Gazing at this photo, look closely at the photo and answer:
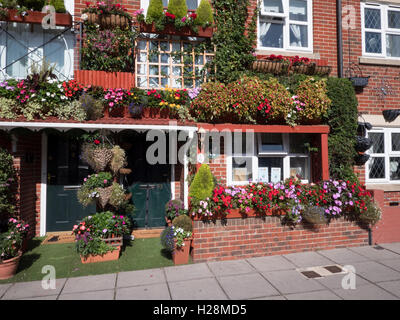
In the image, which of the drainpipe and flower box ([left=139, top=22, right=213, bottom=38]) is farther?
the drainpipe

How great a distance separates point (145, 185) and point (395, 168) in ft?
23.0

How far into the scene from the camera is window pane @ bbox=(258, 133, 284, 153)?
22.1ft

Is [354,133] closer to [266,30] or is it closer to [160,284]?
[266,30]

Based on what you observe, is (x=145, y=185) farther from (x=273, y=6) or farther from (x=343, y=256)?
(x=273, y=6)

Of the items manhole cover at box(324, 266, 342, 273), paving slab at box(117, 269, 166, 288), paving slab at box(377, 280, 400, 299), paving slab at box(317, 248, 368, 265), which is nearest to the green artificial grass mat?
paving slab at box(117, 269, 166, 288)

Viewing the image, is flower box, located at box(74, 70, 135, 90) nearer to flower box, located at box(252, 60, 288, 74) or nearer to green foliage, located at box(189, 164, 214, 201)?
green foliage, located at box(189, 164, 214, 201)

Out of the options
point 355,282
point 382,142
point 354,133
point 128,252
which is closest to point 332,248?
point 355,282

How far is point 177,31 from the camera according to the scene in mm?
6254

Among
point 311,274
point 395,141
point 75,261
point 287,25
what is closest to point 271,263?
point 311,274

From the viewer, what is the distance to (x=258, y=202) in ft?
17.4

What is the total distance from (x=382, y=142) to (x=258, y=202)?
458cm

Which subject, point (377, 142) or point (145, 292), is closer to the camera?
point (145, 292)

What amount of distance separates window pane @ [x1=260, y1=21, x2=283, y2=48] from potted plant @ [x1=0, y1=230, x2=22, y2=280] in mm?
7218

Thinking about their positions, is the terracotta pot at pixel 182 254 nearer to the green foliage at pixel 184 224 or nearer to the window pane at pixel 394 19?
the green foliage at pixel 184 224
